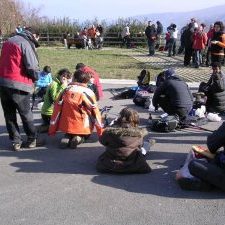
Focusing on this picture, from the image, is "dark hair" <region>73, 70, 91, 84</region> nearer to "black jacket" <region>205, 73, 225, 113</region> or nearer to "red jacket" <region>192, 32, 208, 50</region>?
"black jacket" <region>205, 73, 225, 113</region>

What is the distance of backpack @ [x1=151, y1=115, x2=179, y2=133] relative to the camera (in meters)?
8.04

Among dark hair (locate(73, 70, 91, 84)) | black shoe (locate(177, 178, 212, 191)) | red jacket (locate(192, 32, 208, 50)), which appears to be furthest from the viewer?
red jacket (locate(192, 32, 208, 50))

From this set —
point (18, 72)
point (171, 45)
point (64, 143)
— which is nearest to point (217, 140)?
point (64, 143)

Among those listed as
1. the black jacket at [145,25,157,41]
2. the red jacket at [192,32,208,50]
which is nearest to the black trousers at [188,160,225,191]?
the red jacket at [192,32,208,50]

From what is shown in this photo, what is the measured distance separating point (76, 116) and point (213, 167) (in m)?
2.68

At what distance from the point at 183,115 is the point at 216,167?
349 cm

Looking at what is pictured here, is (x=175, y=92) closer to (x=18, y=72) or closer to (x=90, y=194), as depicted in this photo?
(x=18, y=72)

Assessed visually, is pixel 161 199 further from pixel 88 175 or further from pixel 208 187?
pixel 88 175

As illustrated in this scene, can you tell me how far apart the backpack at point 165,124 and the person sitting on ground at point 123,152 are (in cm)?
208

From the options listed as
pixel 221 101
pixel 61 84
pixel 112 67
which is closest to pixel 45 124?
pixel 61 84

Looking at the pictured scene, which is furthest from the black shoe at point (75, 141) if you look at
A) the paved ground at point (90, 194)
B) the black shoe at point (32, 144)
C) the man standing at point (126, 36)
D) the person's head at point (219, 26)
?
the man standing at point (126, 36)

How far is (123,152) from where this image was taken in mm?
5805

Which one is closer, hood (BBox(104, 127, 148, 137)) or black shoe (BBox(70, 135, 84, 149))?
hood (BBox(104, 127, 148, 137))

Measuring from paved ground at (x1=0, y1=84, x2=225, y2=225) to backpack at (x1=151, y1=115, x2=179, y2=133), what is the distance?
100 cm
